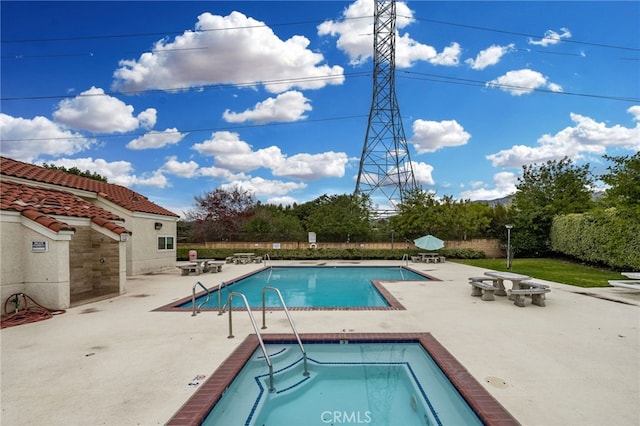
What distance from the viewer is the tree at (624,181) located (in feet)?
34.0

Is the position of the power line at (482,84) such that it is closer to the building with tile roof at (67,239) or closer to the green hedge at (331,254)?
the green hedge at (331,254)

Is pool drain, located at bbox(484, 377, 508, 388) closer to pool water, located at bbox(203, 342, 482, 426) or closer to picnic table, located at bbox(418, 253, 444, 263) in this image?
pool water, located at bbox(203, 342, 482, 426)

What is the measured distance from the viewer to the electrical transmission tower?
3195 centimetres

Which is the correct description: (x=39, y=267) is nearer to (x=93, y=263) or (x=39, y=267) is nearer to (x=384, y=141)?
(x=93, y=263)

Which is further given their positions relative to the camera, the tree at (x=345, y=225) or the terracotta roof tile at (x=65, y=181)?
the tree at (x=345, y=225)

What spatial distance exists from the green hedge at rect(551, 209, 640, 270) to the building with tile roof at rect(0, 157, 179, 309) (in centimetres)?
1634

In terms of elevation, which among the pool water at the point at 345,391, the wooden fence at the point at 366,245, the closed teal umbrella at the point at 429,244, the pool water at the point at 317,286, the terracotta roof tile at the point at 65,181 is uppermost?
the terracotta roof tile at the point at 65,181

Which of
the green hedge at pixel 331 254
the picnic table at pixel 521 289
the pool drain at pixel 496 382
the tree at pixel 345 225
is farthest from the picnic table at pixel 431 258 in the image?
the pool drain at pixel 496 382

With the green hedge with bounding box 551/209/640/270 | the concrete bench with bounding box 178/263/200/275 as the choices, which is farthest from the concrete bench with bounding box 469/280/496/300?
the concrete bench with bounding box 178/263/200/275

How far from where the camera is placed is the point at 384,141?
3341 cm

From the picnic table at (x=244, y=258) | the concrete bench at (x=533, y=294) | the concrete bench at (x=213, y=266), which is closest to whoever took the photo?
the concrete bench at (x=533, y=294)

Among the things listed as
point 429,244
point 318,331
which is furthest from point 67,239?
point 429,244

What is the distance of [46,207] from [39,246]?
163 cm

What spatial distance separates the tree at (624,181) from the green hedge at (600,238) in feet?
1.38
